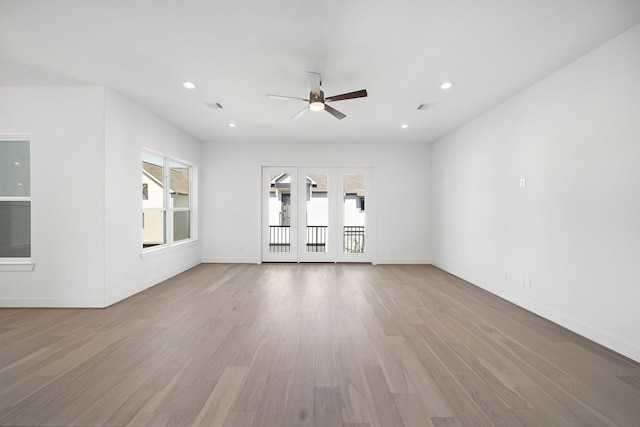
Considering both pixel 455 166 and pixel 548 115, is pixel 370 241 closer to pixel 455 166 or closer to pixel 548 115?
pixel 455 166

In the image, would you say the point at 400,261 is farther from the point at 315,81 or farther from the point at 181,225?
the point at 181,225

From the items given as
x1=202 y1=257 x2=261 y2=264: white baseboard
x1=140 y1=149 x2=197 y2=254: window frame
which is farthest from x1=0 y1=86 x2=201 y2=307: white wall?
x1=202 y1=257 x2=261 y2=264: white baseboard

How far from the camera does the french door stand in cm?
643

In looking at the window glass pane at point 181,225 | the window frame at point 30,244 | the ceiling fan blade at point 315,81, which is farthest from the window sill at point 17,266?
the ceiling fan blade at point 315,81

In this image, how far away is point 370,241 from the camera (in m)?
6.43

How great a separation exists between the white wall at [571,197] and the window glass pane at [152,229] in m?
5.53

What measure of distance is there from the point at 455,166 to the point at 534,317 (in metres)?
3.02

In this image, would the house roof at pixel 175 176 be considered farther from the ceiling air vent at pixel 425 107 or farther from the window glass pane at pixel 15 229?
the ceiling air vent at pixel 425 107

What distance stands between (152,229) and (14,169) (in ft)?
5.86

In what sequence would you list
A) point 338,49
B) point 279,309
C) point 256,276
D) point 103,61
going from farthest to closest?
1. point 256,276
2. point 279,309
3. point 103,61
4. point 338,49

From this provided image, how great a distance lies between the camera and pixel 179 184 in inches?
223

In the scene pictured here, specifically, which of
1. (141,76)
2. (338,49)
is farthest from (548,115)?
(141,76)

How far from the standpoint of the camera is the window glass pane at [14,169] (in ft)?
11.5

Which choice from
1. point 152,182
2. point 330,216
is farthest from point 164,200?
point 330,216
